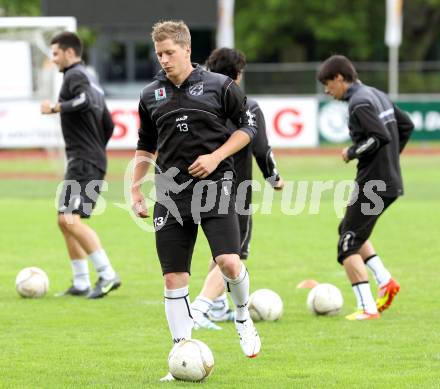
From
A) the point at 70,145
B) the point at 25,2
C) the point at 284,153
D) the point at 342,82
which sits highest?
the point at 342,82

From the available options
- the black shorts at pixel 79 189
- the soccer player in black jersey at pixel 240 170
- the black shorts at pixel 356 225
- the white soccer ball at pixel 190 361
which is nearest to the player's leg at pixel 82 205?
the black shorts at pixel 79 189

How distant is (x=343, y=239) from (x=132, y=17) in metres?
21.4

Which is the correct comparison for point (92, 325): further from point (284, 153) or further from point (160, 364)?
point (284, 153)

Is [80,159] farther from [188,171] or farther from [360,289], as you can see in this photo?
[188,171]

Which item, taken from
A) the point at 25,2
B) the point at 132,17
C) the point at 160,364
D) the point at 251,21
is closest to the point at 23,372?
the point at 160,364

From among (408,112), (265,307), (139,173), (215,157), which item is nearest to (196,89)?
(215,157)

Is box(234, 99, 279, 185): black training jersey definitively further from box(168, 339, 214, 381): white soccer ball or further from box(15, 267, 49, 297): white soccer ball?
box(15, 267, 49, 297): white soccer ball

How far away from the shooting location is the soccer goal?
26.3m

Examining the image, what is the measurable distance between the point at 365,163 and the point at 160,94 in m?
2.91

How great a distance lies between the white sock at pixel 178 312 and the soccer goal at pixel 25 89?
19.4 metres

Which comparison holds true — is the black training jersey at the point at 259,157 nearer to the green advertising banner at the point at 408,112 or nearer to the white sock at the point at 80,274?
the white sock at the point at 80,274

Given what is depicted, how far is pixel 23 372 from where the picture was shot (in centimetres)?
716

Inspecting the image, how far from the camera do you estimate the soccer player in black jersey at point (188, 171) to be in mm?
6914

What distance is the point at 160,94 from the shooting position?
22.9 feet
